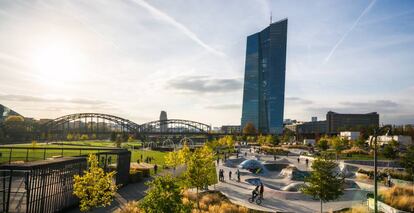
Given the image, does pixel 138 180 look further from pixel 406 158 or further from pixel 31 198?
pixel 406 158

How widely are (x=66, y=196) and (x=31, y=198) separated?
5.12 m

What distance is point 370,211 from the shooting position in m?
24.0

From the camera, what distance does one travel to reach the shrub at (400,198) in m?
25.0

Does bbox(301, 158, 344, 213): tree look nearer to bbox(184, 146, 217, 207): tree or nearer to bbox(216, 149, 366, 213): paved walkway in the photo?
bbox(216, 149, 366, 213): paved walkway

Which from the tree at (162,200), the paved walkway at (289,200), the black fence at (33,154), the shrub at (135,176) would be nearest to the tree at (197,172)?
the paved walkway at (289,200)

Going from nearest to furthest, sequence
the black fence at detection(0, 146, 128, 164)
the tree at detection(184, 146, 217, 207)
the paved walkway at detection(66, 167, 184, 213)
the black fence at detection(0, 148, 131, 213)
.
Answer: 1. the black fence at detection(0, 148, 131, 213)
2. the paved walkway at detection(66, 167, 184, 213)
3. the tree at detection(184, 146, 217, 207)
4. the black fence at detection(0, 146, 128, 164)

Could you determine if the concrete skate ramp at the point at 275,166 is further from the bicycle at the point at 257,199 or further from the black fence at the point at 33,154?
the bicycle at the point at 257,199

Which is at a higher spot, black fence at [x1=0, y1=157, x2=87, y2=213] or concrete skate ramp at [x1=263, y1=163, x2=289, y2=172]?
black fence at [x1=0, y1=157, x2=87, y2=213]

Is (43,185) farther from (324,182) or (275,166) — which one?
(275,166)

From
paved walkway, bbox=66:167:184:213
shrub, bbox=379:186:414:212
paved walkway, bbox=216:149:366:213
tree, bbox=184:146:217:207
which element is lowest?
paved walkway, bbox=66:167:184:213

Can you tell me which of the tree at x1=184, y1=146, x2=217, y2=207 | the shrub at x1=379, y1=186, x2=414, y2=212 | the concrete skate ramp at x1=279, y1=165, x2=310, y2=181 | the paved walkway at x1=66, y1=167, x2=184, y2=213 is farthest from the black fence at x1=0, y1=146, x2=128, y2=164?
the shrub at x1=379, y1=186, x2=414, y2=212

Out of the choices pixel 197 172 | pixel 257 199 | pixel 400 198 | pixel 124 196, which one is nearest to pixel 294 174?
pixel 257 199

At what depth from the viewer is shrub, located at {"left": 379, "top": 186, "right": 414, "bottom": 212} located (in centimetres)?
2496

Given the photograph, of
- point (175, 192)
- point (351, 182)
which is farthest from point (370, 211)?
point (351, 182)
